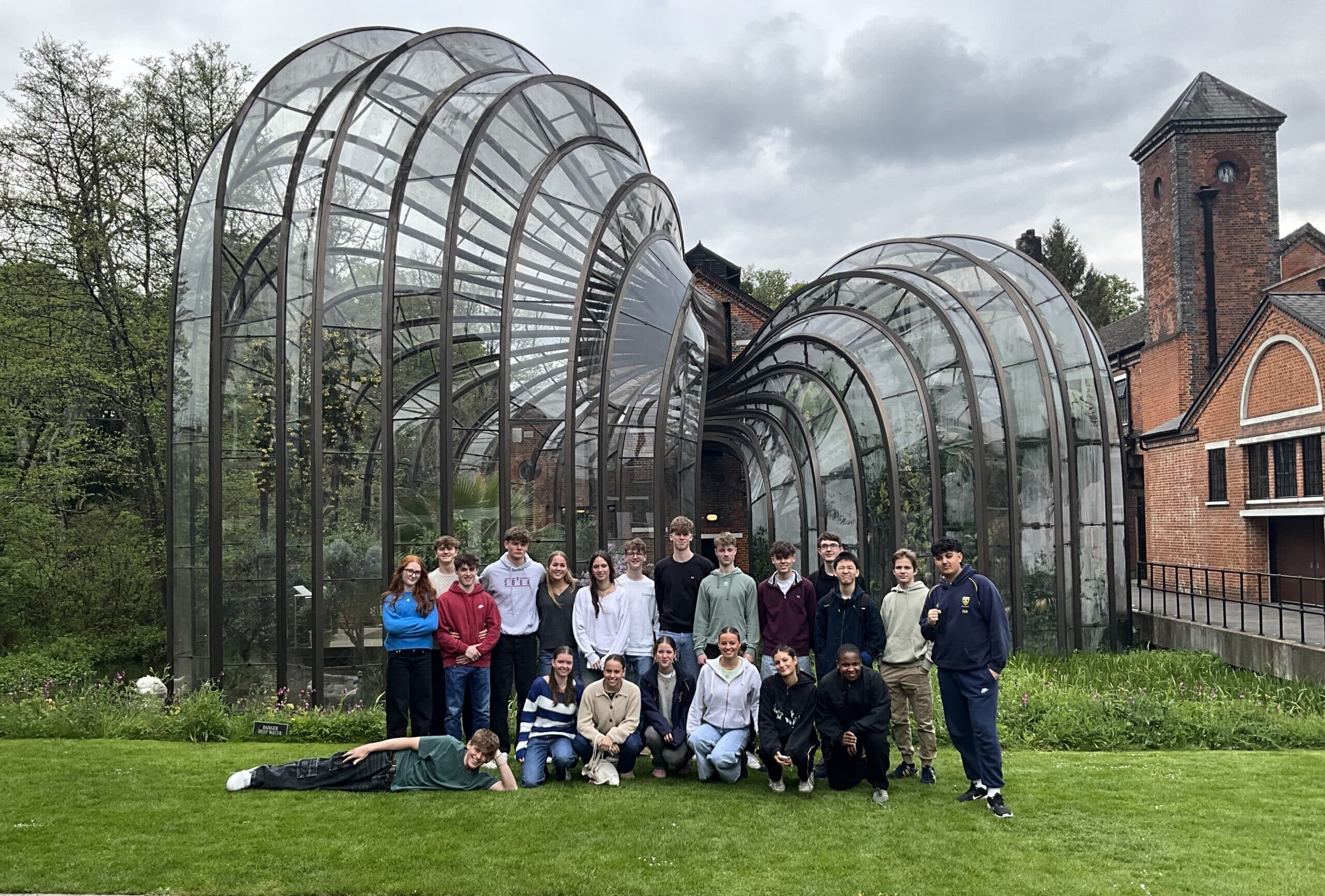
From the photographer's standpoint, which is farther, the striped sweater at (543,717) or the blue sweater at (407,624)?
the blue sweater at (407,624)

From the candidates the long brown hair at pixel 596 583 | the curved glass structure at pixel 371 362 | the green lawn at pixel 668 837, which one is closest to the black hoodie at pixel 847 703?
the green lawn at pixel 668 837

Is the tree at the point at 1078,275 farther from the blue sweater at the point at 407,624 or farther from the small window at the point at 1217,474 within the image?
the blue sweater at the point at 407,624

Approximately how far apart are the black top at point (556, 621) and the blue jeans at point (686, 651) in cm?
72

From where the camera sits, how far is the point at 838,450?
622 inches

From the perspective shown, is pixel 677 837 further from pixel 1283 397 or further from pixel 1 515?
pixel 1283 397

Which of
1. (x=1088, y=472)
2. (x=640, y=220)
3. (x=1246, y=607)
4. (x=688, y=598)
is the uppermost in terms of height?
(x=640, y=220)

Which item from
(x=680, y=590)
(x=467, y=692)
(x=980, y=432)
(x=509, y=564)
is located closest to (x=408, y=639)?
(x=467, y=692)

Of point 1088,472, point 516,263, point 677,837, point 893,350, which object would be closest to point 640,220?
point 516,263

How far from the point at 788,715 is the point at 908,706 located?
117 cm

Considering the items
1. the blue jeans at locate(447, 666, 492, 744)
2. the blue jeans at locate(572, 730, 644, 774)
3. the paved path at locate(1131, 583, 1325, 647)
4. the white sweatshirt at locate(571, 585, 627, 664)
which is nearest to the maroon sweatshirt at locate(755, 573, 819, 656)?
the white sweatshirt at locate(571, 585, 627, 664)

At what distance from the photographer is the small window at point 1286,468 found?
685 inches

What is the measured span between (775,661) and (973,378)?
8484 millimetres

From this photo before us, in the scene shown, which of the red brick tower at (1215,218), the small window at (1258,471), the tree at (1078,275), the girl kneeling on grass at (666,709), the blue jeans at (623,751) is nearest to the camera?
the blue jeans at (623,751)

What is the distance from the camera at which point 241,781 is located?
6.20m
